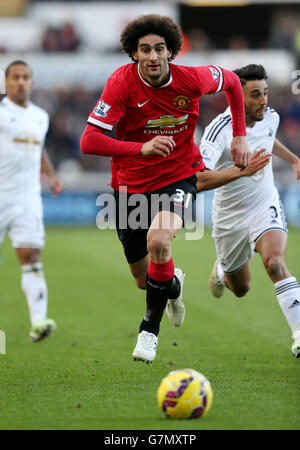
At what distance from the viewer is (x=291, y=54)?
82.7 ft

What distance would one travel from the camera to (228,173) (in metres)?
6.50

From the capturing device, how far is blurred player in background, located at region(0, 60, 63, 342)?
26.3 ft

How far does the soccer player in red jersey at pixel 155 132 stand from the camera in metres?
5.81

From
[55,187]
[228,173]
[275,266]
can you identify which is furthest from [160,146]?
[55,187]

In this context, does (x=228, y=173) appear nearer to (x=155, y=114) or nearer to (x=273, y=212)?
(x=273, y=212)

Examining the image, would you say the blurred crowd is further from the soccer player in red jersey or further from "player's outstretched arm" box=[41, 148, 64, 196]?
the soccer player in red jersey

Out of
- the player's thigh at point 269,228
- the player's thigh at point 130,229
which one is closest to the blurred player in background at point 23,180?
the player's thigh at point 130,229

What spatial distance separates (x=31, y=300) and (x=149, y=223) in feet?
6.86

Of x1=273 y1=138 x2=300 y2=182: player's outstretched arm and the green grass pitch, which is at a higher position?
x1=273 y1=138 x2=300 y2=182: player's outstretched arm

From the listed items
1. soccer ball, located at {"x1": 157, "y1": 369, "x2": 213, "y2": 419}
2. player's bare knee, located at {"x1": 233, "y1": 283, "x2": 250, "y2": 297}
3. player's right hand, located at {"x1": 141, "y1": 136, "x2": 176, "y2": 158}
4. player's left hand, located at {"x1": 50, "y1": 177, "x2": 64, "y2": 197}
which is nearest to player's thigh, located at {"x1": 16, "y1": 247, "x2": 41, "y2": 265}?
player's left hand, located at {"x1": 50, "y1": 177, "x2": 64, "y2": 197}

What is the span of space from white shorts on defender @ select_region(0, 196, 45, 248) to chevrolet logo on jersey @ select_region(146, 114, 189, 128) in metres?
2.35

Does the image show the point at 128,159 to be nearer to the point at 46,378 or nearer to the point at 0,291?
the point at 46,378

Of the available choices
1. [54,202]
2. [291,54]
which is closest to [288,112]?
[291,54]

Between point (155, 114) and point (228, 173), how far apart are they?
2.69 feet
